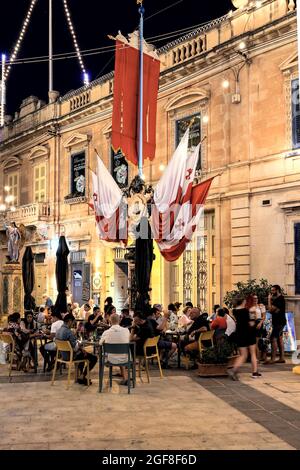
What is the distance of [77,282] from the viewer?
22.4 metres

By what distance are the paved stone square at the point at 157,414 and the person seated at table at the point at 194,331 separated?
884mm

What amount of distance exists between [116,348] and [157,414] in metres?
1.72

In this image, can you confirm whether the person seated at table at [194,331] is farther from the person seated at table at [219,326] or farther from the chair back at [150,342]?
the chair back at [150,342]

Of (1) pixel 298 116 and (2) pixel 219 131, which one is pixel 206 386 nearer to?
(1) pixel 298 116

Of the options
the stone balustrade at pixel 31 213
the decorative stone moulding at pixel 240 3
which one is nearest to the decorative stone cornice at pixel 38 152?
the stone balustrade at pixel 31 213

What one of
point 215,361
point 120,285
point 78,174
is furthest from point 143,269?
point 78,174

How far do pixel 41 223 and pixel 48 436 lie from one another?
1843cm

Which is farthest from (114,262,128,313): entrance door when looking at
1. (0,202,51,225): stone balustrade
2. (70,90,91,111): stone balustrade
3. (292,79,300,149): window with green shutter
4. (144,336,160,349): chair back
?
(144,336,160,349): chair back

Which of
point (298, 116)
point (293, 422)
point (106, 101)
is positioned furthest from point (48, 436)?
point (106, 101)

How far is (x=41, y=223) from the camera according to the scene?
23812mm

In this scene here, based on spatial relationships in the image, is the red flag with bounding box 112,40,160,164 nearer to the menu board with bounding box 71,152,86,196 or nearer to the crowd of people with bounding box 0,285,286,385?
the crowd of people with bounding box 0,285,286,385

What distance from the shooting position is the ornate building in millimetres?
14375

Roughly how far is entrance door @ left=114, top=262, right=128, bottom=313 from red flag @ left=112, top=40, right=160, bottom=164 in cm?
594

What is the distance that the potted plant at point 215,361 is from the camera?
31.7 ft
